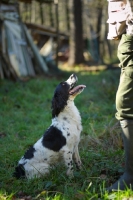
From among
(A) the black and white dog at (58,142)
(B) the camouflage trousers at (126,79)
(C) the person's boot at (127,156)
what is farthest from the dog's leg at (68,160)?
(B) the camouflage trousers at (126,79)

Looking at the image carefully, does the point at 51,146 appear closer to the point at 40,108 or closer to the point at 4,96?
the point at 40,108

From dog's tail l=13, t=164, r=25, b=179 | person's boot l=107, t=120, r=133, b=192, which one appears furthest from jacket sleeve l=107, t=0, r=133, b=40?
dog's tail l=13, t=164, r=25, b=179

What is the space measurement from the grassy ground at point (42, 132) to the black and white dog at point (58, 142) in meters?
0.14

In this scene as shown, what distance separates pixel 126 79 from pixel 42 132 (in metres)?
3.41

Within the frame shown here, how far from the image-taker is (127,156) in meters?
3.86

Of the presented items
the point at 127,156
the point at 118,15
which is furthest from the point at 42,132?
the point at 118,15

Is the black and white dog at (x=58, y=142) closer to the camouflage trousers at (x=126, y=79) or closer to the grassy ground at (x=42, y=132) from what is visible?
the grassy ground at (x=42, y=132)

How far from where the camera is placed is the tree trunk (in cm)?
1847

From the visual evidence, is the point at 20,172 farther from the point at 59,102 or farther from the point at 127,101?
the point at 127,101

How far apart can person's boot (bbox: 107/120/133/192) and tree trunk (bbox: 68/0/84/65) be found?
1512cm

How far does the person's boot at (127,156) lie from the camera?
381cm

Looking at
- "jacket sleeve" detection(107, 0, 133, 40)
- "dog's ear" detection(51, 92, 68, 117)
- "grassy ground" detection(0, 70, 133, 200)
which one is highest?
"jacket sleeve" detection(107, 0, 133, 40)

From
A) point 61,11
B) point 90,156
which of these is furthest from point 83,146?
point 61,11

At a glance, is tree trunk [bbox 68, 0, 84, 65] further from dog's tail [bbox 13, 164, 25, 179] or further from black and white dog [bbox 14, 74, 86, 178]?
dog's tail [bbox 13, 164, 25, 179]
